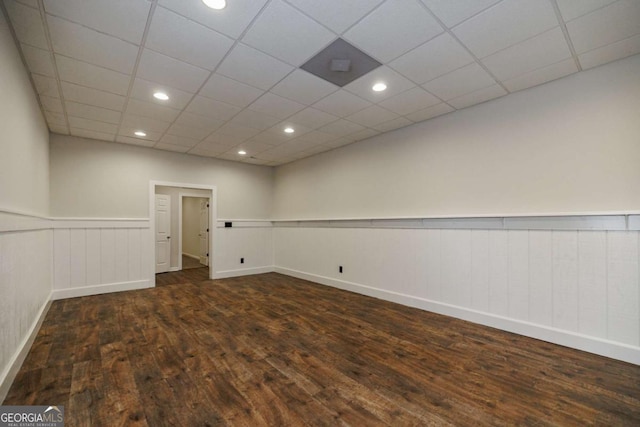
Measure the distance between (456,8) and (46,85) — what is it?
393 cm

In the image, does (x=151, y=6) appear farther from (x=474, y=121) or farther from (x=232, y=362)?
(x=474, y=121)

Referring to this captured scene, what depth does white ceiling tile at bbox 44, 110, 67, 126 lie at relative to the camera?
374 centimetres

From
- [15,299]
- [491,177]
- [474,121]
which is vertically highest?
[474,121]

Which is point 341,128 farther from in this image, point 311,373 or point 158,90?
point 311,373

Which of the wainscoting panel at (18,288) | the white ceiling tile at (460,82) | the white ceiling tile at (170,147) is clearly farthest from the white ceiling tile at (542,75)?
the white ceiling tile at (170,147)

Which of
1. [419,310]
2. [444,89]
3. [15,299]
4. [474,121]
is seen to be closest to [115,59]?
[15,299]

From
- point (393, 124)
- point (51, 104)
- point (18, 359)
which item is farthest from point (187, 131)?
point (18, 359)

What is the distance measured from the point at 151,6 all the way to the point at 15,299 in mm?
2562

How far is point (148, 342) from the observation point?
289cm

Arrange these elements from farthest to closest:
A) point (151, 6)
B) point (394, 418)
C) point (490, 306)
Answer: point (490, 306), point (151, 6), point (394, 418)

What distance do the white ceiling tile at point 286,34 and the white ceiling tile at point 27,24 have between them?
4.70ft

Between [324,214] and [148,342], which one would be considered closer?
[148,342]

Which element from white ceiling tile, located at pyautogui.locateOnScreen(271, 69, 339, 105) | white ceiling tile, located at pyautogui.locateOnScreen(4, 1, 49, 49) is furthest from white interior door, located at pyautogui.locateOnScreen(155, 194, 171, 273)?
white ceiling tile, located at pyautogui.locateOnScreen(271, 69, 339, 105)

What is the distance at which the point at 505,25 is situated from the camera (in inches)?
83.0
